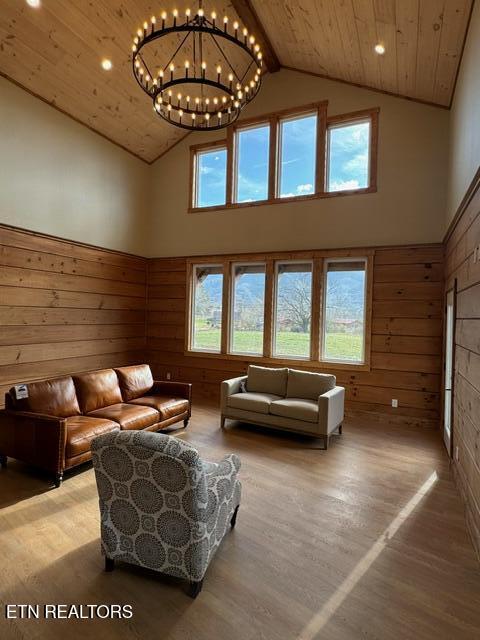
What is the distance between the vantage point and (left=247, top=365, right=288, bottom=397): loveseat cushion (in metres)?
5.34

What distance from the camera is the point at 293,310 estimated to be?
6418 millimetres

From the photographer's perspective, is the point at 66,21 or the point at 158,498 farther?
the point at 66,21

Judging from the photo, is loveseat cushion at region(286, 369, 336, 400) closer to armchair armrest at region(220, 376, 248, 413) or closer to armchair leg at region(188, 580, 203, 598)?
armchair armrest at region(220, 376, 248, 413)

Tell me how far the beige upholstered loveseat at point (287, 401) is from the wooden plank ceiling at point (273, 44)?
4.08 metres

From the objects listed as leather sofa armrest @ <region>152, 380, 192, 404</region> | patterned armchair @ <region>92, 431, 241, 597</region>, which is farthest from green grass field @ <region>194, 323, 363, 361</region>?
patterned armchair @ <region>92, 431, 241, 597</region>

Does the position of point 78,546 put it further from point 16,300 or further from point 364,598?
point 16,300

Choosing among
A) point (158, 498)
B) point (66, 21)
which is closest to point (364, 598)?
point (158, 498)

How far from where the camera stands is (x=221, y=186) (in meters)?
7.08

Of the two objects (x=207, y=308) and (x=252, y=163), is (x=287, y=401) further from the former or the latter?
(x=252, y=163)

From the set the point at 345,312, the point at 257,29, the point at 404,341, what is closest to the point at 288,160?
the point at 257,29

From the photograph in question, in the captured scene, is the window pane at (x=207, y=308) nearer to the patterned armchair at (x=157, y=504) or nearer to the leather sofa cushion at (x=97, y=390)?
the leather sofa cushion at (x=97, y=390)

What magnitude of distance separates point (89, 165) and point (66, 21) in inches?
81.3

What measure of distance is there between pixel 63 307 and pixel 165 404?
8.16 ft

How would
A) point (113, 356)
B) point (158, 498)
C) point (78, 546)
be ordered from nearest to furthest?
point (158, 498) < point (78, 546) < point (113, 356)
